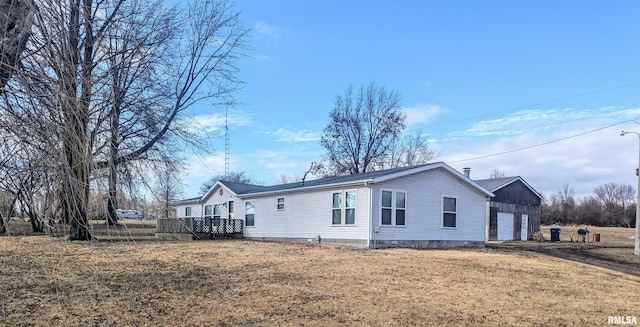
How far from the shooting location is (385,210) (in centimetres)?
1650

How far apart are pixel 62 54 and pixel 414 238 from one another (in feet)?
52.1

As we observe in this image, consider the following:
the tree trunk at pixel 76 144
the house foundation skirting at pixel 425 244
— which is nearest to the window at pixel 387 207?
the house foundation skirting at pixel 425 244

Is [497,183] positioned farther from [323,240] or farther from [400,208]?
[323,240]

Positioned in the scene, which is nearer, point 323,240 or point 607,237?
point 323,240

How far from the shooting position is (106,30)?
154 inches

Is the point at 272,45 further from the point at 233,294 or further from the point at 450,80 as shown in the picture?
the point at 450,80

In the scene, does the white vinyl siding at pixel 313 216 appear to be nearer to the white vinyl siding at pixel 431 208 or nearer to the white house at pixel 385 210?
the white house at pixel 385 210

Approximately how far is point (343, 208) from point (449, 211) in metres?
4.61

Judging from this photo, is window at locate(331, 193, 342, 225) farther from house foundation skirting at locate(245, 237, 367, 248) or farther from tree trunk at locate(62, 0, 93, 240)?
tree trunk at locate(62, 0, 93, 240)

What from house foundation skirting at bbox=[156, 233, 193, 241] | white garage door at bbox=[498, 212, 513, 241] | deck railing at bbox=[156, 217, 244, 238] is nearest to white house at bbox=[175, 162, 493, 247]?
deck railing at bbox=[156, 217, 244, 238]

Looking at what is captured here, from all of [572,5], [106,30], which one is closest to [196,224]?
[572,5]

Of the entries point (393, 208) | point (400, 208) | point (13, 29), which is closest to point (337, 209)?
point (393, 208)

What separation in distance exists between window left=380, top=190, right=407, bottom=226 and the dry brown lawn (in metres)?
4.34

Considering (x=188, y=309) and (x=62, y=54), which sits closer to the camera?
(x=62, y=54)
